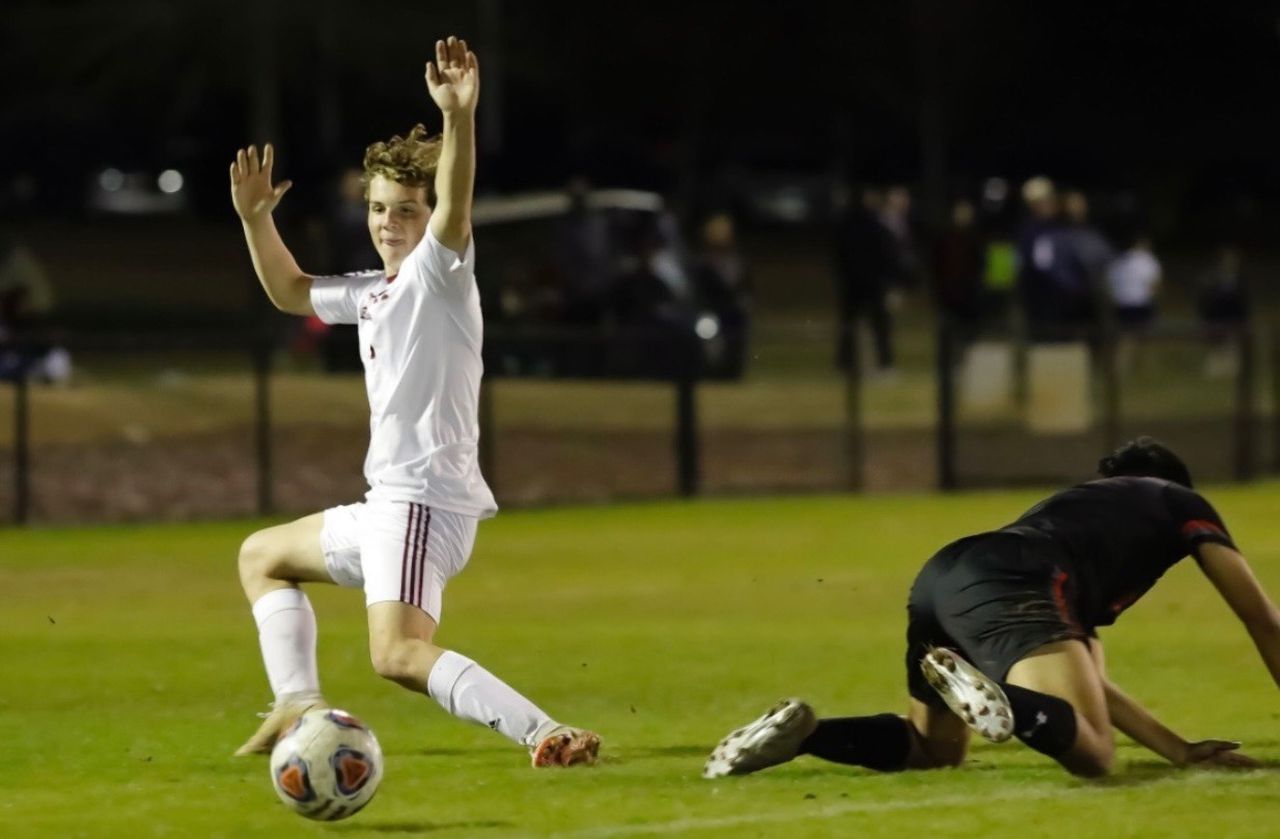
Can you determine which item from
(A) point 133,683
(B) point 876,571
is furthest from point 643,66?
(A) point 133,683

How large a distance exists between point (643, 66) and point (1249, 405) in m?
46.9

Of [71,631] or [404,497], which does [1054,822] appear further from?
[71,631]

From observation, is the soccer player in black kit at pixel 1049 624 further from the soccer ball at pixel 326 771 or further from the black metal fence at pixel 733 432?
the black metal fence at pixel 733 432

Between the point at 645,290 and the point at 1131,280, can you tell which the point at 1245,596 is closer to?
the point at 645,290

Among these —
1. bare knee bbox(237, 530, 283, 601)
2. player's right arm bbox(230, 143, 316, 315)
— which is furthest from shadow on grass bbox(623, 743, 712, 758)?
player's right arm bbox(230, 143, 316, 315)

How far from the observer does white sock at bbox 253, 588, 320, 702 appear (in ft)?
26.8

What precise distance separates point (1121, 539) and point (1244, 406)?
42.5 feet

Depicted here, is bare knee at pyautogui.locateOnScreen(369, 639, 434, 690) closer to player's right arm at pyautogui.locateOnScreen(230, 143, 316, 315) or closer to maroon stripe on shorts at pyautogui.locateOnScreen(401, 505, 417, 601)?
maroon stripe on shorts at pyautogui.locateOnScreen(401, 505, 417, 601)

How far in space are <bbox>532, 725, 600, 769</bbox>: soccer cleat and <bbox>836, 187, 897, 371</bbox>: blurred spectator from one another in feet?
60.3

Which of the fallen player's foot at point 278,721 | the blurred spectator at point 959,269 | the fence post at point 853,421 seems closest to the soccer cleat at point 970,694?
the fallen player's foot at point 278,721

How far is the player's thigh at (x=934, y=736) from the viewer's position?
789 centimetres

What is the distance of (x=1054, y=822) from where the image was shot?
699cm

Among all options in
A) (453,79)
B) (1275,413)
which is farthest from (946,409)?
(453,79)

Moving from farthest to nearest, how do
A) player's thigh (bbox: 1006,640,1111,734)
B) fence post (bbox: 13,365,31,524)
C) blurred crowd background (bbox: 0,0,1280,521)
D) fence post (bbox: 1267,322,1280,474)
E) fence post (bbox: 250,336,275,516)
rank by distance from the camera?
fence post (bbox: 1267,322,1280,474), blurred crowd background (bbox: 0,0,1280,521), fence post (bbox: 250,336,275,516), fence post (bbox: 13,365,31,524), player's thigh (bbox: 1006,640,1111,734)
